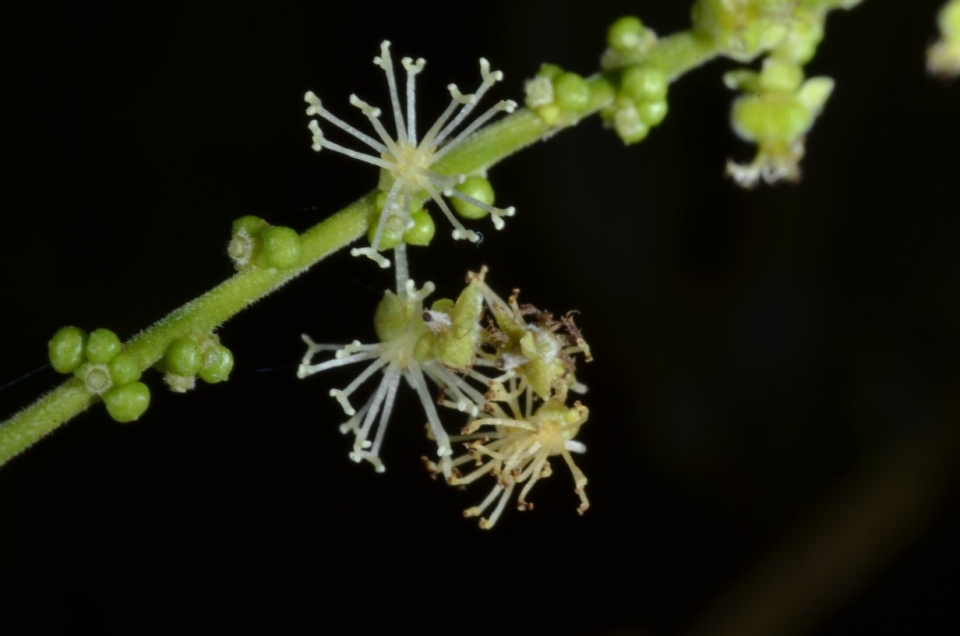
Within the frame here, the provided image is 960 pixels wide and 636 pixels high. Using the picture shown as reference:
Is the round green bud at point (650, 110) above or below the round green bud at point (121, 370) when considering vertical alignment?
above

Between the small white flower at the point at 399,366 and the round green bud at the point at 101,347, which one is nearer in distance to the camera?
the round green bud at the point at 101,347

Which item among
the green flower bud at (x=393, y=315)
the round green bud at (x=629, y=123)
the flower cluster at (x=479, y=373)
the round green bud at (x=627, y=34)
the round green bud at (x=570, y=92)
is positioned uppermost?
the round green bud at (x=627, y=34)

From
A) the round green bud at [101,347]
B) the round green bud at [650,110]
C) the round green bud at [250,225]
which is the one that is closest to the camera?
the round green bud at [101,347]

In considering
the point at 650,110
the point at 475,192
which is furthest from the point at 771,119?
the point at 475,192

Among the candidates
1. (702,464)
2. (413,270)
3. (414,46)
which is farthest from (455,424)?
(414,46)

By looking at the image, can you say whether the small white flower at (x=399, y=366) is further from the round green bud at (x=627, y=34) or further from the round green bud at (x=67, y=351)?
the round green bud at (x=627, y=34)

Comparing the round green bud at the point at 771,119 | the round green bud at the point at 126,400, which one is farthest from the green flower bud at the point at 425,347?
the round green bud at the point at 771,119
